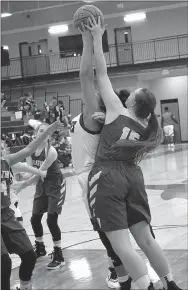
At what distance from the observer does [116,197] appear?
9.95 ft

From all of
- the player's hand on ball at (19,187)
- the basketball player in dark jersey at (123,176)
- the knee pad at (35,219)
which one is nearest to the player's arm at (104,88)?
the basketball player in dark jersey at (123,176)

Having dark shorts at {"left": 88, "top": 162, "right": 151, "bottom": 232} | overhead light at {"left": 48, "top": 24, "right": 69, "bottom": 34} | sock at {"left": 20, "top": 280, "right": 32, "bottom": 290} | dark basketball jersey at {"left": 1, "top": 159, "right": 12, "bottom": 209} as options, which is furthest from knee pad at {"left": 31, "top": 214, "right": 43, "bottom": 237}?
overhead light at {"left": 48, "top": 24, "right": 69, "bottom": 34}

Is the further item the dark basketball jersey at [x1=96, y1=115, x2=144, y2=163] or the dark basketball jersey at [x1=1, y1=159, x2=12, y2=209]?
the dark basketball jersey at [x1=1, y1=159, x2=12, y2=209]

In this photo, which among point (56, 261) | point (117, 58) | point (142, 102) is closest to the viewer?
point (142, 102)

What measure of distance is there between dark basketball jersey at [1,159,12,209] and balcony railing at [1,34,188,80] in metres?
22.9

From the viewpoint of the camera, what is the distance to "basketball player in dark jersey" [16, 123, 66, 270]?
498cm

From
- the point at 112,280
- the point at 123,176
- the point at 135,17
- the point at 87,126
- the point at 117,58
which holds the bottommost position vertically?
the point at 112,280

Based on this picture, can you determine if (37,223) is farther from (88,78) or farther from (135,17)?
(135,17)

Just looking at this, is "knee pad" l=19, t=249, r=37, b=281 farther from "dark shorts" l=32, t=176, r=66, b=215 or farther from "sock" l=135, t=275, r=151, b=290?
"dark shorts" l=32, t=176, r=66, b=215

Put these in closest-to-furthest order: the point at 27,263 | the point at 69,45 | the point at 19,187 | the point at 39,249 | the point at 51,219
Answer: the point at 27,263 → the point at 19,187 → the point at 51,219 → the point at 39,249 → the point at 69,45

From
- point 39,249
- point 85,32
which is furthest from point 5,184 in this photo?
point 39,249

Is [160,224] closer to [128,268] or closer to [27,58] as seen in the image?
[128,268]

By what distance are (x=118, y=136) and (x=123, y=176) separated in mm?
258

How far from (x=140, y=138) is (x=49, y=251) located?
2.84 metres
